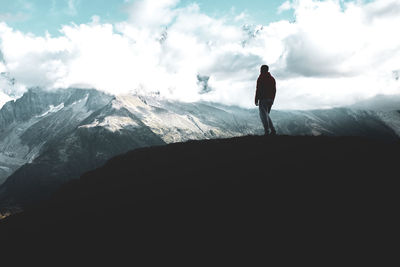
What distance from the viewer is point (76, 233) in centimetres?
1107

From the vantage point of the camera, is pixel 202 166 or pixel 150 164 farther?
pixel 150 164

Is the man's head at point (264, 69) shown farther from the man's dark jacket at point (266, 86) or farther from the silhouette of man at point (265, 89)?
the man's dark jacket at point (266, 86)

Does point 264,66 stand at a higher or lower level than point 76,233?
higher

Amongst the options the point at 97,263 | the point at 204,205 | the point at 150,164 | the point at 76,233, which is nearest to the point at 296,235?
the point at 204,205

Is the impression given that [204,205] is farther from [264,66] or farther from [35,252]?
[264,66]

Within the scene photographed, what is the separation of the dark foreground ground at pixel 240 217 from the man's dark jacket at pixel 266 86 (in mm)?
6447

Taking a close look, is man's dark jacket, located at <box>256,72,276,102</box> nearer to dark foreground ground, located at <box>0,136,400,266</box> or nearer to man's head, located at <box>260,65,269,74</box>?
man's head, located at <box>260,65,269,74</box>

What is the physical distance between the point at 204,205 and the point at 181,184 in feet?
9.83

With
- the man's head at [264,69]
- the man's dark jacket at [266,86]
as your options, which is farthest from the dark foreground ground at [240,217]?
the man's head at [264,69]

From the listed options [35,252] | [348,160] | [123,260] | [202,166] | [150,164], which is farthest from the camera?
[150,164]

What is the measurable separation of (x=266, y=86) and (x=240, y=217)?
565 inches

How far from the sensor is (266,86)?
21656mm

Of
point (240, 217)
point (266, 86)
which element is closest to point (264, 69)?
point (266, 86)

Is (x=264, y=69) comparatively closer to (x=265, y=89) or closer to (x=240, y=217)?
(x=265, y=89)
